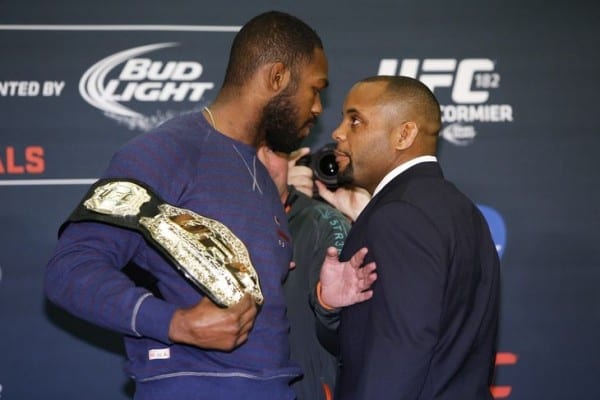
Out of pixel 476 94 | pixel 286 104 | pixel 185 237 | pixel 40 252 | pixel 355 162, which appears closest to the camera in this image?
pixel 185 237

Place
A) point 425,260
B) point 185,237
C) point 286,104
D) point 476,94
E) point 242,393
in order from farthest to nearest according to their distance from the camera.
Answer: point 476,94, point 286,104, point 425,260, point 242,393, point 185,237

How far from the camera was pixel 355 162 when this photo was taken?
7.19 feet

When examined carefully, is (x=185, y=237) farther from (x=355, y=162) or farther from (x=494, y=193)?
Result: (x=494, y=193)

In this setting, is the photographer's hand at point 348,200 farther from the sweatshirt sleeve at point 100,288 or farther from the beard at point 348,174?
the sweatshirt sleeve at point 100,288

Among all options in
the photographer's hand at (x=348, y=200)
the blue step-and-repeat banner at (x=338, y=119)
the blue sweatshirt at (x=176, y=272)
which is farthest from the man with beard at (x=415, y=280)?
the blue step-and-repeat banner at (x=338, y=119)

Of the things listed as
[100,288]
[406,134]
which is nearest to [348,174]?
[406,134]

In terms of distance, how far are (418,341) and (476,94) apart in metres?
1.99

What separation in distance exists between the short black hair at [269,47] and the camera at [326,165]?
948 millimetres

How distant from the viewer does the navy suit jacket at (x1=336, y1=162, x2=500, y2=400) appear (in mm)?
1812

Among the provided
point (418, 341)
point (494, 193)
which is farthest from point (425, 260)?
point (494, 193)

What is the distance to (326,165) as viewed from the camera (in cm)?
297

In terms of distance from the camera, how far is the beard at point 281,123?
6.45 feet

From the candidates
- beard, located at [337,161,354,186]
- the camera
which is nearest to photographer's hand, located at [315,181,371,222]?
the camera

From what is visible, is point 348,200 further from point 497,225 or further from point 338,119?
point 497,225
